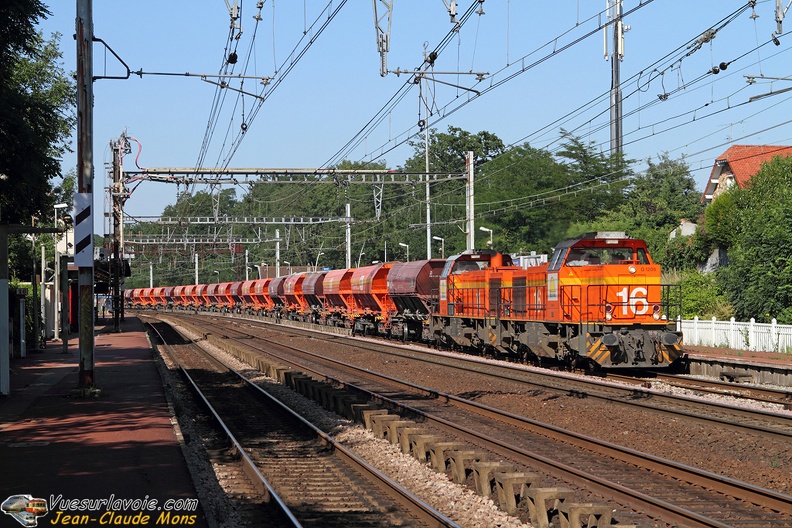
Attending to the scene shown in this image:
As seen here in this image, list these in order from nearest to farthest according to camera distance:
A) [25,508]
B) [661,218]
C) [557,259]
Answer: [25,508] < [557,259] < [661,218]

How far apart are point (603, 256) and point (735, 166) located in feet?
135

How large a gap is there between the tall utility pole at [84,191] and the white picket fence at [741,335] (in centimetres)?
1523

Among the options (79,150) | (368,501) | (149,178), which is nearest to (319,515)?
(368,501)

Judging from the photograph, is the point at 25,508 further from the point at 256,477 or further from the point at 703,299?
the point at 703,299

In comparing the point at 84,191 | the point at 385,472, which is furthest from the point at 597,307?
the point at 84,191

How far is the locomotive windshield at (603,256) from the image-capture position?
22031 mm

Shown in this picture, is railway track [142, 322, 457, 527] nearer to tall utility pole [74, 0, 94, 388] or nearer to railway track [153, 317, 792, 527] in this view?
railway track [153, 317, 792, 527]

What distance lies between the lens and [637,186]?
212 feet

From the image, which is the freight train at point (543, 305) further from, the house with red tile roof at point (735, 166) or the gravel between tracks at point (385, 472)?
the house with red tile roof at point (735, 166)

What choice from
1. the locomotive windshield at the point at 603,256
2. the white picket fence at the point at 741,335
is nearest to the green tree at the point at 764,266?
the white picket fence at the point at 741,335

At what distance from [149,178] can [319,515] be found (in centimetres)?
3636

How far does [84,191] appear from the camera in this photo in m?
17.9

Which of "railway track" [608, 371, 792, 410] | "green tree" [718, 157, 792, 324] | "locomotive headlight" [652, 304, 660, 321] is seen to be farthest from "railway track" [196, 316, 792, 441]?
"green tree" [718, 157, 792, 324]

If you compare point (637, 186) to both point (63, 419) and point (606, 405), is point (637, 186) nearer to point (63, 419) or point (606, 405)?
point (606, 405)
